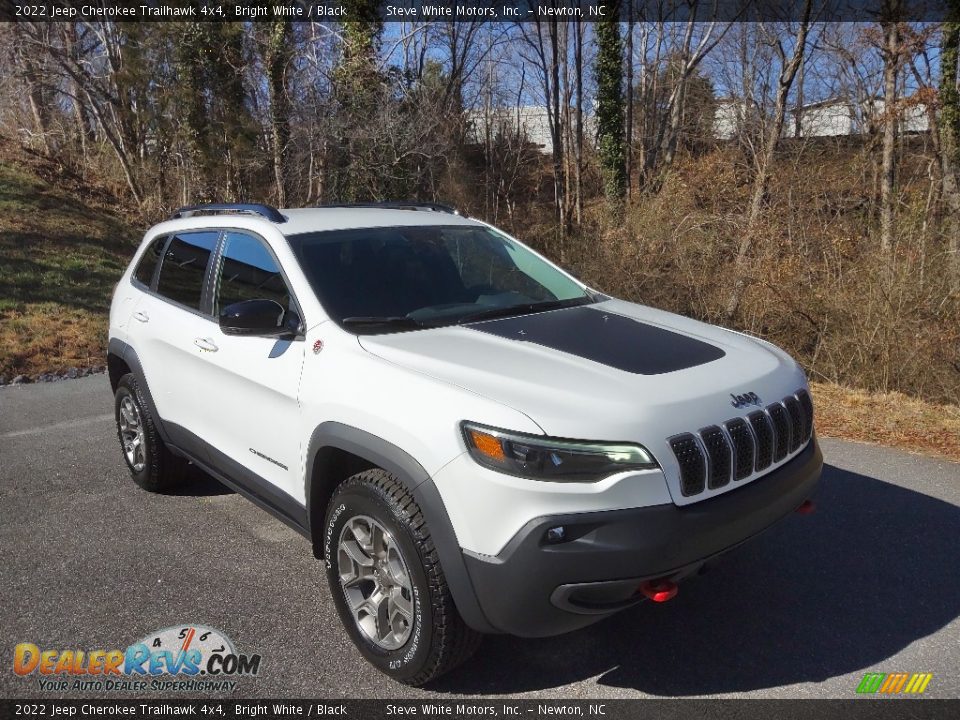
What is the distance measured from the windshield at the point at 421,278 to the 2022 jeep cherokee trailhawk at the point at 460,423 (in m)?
0.01

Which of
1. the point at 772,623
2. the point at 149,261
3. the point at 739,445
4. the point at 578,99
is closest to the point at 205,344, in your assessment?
the point at 149,261

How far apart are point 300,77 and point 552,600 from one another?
1755 centimetres

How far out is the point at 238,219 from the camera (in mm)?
4316

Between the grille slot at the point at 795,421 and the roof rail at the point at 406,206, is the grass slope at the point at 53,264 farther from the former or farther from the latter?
the grille slot at the point at 795,421

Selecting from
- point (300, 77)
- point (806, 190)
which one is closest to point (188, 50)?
point (300, 77)

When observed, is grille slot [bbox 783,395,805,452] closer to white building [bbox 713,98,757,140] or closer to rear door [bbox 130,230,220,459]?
rear door [bbox 130,230,220,459]

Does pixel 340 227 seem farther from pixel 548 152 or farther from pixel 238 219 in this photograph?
pixel 548 152

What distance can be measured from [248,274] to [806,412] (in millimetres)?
2742

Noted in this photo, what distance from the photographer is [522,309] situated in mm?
3926

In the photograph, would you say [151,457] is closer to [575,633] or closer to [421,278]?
[421,278]

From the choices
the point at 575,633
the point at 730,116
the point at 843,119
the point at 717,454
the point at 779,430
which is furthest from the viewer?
the point at 730,116

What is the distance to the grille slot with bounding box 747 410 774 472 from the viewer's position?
2.98 meters

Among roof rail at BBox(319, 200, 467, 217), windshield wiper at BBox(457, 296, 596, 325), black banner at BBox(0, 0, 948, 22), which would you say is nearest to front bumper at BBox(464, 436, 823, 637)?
windshield wiper at BBox(457, 296, 596, 325)

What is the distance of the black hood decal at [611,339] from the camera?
315cm
